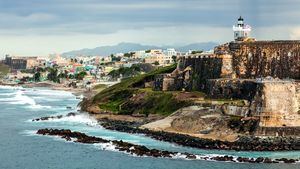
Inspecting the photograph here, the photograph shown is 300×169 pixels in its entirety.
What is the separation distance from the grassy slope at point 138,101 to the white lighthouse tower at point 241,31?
1190cm

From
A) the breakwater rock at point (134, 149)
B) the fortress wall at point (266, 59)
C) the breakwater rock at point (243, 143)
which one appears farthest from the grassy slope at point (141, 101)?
the breakwater rock at point (134, 149)

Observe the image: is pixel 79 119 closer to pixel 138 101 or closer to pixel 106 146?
pixel 138 101

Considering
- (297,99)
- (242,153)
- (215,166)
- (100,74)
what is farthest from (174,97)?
(100,74)

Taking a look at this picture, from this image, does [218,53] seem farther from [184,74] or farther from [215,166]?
[215,166]

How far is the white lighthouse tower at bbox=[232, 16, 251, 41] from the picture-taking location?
84875mm

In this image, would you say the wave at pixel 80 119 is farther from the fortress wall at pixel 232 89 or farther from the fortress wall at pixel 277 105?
the fortress wall at pixel 277 105

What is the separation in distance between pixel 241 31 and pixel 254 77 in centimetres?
830

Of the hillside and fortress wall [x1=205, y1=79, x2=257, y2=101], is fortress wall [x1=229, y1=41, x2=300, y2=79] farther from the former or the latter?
the hillside

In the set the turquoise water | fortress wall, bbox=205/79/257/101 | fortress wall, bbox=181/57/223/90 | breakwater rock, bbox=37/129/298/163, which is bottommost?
the turquoise water

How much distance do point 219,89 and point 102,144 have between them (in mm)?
16980

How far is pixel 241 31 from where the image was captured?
85875 millimetres

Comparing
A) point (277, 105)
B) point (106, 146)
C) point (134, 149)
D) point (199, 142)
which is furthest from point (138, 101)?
point (134, 149)

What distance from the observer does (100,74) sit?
7736 inches

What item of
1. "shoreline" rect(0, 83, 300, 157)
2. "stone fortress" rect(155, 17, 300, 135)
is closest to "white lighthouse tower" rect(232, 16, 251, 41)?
"stone fortress" rect(155, 17, 300, 135)
